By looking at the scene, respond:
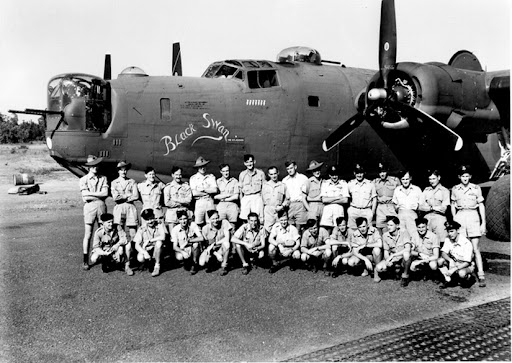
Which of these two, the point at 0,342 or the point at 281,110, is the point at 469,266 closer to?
the point at 281,110

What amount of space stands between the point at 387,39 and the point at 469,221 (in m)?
4.19

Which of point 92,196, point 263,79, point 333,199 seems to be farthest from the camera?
point 263,79

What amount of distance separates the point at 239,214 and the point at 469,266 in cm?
424

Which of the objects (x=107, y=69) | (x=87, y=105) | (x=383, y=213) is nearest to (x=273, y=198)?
(x=383, y=213)

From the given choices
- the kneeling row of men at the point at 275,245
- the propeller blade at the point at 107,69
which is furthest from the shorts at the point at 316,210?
the propeller blade at the point at 107,69

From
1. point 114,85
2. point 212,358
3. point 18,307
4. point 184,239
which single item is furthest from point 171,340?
point 114,85

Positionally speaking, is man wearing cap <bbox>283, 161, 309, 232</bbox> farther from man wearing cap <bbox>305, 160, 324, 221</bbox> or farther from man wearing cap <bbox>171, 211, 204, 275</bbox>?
man wearing cap <bbox>171, 211, 204, 275</bbox>

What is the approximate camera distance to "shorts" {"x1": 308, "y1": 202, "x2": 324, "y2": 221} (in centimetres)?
970

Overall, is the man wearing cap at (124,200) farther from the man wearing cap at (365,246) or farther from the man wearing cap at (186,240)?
the man wearing cap at (365,246)

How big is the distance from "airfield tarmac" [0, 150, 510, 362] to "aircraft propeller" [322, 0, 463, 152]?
3156 mm

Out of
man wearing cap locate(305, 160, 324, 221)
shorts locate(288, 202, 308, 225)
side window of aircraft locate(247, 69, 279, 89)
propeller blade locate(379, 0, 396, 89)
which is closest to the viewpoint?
man wearing cap locate(305, 160, 324, 221)

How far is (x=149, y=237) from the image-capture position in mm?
8938

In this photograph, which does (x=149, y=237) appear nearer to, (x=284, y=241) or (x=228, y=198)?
(x=228, y=198)

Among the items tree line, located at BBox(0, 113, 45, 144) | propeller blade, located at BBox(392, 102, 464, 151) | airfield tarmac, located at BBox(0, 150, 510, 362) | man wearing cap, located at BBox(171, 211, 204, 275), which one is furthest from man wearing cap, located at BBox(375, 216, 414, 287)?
tree line, located at BBox(0, 113, 45, 144)
